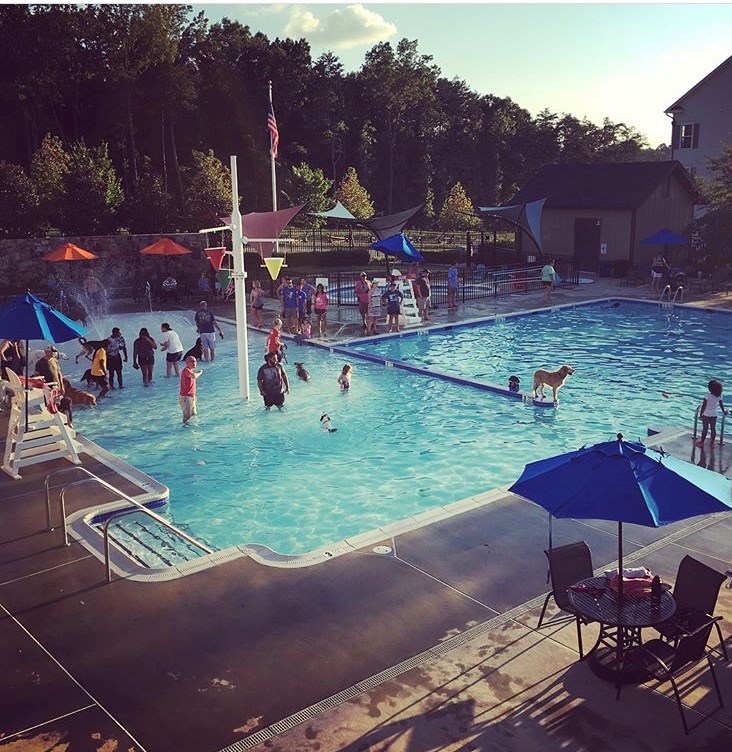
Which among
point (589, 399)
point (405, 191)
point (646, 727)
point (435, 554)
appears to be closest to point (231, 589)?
point (435, 554)

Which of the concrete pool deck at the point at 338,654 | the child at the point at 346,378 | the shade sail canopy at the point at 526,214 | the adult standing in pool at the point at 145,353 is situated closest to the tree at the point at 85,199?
the shade sail canopy at the point at 526,214

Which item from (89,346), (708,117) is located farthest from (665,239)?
(89,346)

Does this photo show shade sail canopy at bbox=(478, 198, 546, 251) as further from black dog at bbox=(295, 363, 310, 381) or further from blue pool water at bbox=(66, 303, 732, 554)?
black dog at bbox=(295, 363, 310, 381)

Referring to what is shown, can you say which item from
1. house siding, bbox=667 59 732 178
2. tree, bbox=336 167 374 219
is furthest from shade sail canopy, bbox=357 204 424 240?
house siding, bbox=667 59 732 178

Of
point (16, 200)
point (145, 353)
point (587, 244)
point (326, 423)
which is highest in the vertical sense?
point (16, 200)

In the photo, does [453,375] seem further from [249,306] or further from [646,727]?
[646,727]

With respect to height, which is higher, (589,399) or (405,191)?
(405,191)

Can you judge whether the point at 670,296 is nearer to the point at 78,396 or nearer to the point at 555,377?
the point at 555,377

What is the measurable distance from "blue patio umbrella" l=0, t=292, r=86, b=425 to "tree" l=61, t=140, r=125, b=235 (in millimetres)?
22359

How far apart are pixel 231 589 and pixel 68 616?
1720 mm

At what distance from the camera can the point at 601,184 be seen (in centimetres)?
4128

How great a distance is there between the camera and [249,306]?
98.0 ft

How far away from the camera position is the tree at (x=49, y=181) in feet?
110

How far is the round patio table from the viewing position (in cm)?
695
